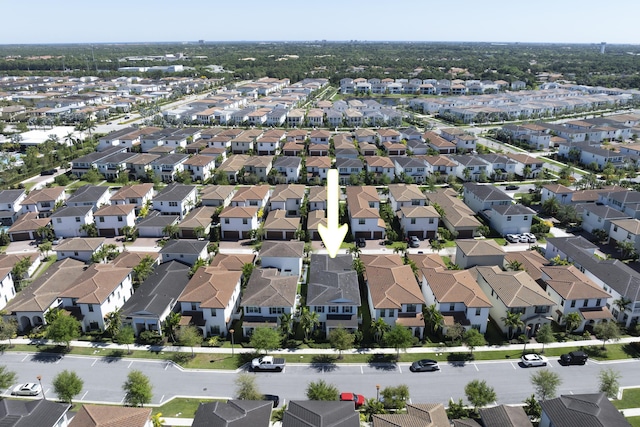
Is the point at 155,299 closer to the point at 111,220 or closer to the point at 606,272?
the point at 111,220

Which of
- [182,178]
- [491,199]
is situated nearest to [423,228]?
[491,199]

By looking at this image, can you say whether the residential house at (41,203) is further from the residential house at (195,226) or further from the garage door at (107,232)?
the residential house at (195,226)

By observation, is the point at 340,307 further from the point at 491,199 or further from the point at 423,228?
the point at 491,199

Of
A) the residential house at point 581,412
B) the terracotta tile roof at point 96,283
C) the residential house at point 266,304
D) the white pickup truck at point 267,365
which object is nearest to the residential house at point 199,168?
the terracotta tile roof at point 96,283

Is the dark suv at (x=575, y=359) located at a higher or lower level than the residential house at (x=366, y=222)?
lower

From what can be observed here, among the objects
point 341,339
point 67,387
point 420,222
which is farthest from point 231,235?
point 67,387
